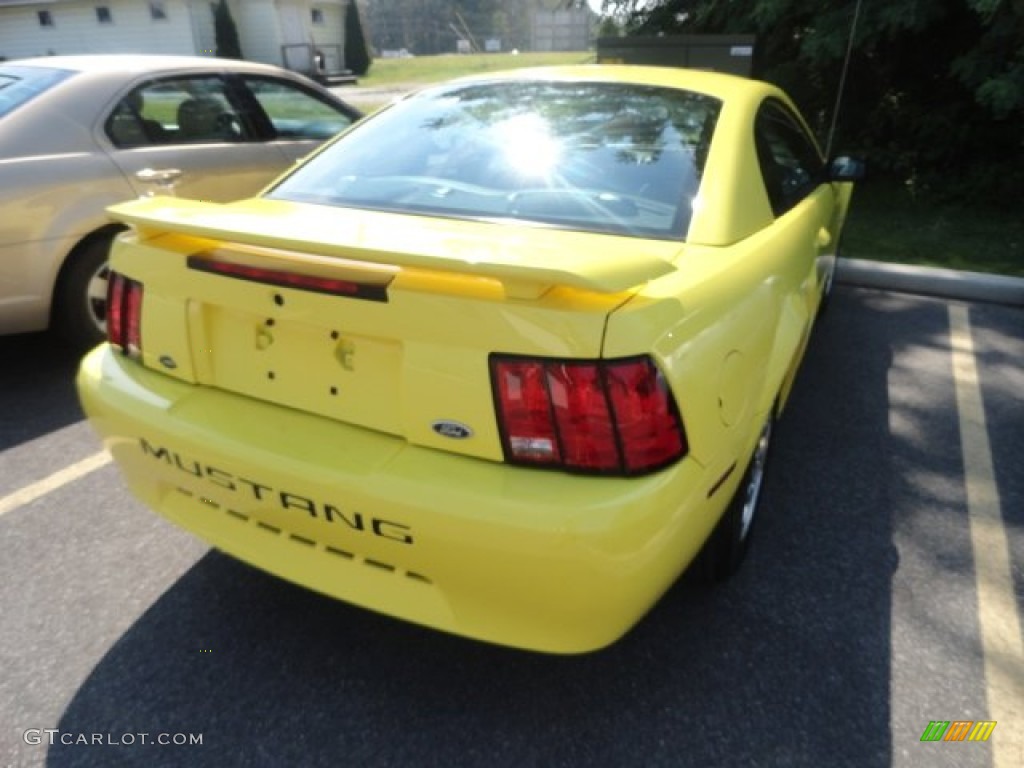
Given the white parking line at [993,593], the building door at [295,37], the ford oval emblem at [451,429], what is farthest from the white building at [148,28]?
the ford oval emblem at [451,429]

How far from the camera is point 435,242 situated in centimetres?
163

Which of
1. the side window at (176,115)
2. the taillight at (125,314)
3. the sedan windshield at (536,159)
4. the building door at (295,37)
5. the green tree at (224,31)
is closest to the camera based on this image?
the taillight at (125,314)

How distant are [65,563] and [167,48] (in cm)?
3288

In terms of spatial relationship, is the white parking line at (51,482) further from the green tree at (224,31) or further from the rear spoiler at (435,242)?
the green tree at (224,31)

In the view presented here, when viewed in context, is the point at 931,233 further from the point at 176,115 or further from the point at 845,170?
the point at 176,115

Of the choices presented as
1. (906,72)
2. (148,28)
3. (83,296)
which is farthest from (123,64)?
(148,28)

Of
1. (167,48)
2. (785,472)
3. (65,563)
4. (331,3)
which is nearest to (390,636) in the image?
(65,563)

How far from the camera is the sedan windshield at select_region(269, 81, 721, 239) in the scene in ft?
7.07

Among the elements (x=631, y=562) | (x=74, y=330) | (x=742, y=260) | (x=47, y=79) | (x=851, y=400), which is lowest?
(x=851, y=400)

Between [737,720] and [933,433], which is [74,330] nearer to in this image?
[737,720]

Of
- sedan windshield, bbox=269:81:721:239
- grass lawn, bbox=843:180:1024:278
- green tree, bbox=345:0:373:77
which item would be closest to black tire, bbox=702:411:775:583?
sedan windshield, bbox=269:81:721:239

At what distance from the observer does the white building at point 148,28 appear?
96.4 feet

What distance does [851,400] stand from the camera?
3.66 meters

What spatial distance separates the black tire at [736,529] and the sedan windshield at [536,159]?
2.50 ft
